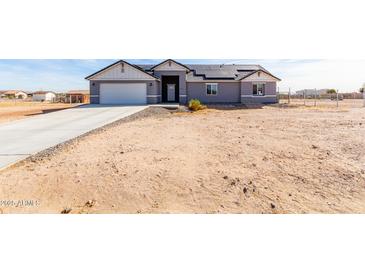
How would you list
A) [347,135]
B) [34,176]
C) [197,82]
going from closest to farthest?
[34,176] → [347,135] → [197,82]

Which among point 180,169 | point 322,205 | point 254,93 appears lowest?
point 322,205

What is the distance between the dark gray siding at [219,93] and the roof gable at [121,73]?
14.7 ft

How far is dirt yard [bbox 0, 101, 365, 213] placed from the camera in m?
4.25

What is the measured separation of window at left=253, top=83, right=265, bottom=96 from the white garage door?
1170cm

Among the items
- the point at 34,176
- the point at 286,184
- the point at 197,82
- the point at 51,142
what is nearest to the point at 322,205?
the point at 286,184

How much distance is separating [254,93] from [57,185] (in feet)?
82.3

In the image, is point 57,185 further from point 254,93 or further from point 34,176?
point 254,93

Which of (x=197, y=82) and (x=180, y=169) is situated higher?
(x=197, y=82)

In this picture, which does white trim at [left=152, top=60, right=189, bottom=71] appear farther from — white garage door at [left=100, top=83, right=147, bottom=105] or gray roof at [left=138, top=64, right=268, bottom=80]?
white garage door at [left=100, top=83, right=147, bottom=105]

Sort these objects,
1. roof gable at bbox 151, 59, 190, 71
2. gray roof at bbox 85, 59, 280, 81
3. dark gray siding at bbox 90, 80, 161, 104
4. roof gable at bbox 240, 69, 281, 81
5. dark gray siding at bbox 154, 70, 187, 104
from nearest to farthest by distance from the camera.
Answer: dark gray siding at bbox 90, 80, 161, 104
roof gable at bbox 151, 59, 190, 71
dark gray siding at bbox 154, 70, 187, 104
roof gable at bbox 240, 69, 281, 81
gray roof at bbox 85, 59, 280, 81

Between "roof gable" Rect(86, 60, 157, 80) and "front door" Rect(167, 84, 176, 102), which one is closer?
"roof gable" Rect(86, 60, 157, 80)

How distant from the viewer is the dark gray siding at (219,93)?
87.4 feet

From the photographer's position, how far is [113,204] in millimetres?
4266

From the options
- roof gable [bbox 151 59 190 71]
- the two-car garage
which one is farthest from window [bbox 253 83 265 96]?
the two-car garage
